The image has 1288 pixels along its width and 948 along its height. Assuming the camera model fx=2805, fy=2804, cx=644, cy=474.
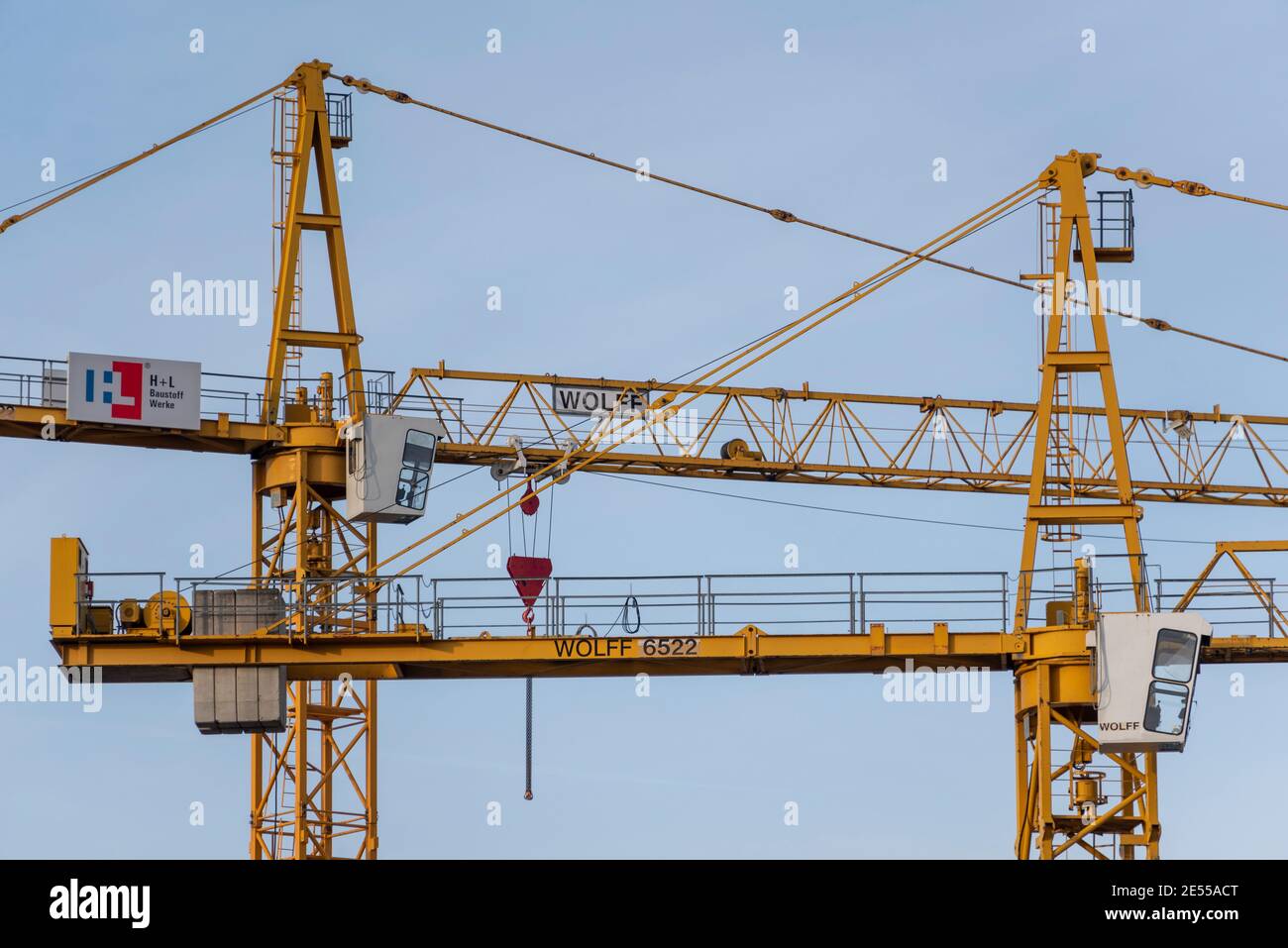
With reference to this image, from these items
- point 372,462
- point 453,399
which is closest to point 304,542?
point 372,462

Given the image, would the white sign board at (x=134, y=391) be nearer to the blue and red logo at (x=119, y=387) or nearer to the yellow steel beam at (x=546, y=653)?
the blue and red logo at (x=119, y=387)

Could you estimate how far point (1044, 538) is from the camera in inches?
3019

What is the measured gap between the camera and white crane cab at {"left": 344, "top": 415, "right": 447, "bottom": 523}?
7912 cm

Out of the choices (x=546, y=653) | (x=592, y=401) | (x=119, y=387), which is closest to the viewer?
(x=546, y=653)

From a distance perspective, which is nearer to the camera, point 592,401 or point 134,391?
point 134,391

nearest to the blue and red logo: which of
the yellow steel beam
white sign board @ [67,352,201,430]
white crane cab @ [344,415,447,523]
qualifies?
white sign board @ [67,352,201,430]

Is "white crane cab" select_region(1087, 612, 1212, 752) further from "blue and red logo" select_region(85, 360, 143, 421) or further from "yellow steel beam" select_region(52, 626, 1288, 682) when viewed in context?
"blue and red logo" select_region(85, 360, 143, 421)

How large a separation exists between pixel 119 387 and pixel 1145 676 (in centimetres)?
3227

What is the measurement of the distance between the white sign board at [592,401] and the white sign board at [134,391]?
14.9 m

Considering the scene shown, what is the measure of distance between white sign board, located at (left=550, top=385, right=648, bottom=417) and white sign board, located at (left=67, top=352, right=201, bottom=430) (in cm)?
1486

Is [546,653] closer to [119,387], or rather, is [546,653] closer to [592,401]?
[119,387]

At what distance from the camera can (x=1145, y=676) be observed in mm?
59938

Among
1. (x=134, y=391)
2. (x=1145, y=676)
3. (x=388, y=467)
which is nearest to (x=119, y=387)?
(x=134, y=391)
